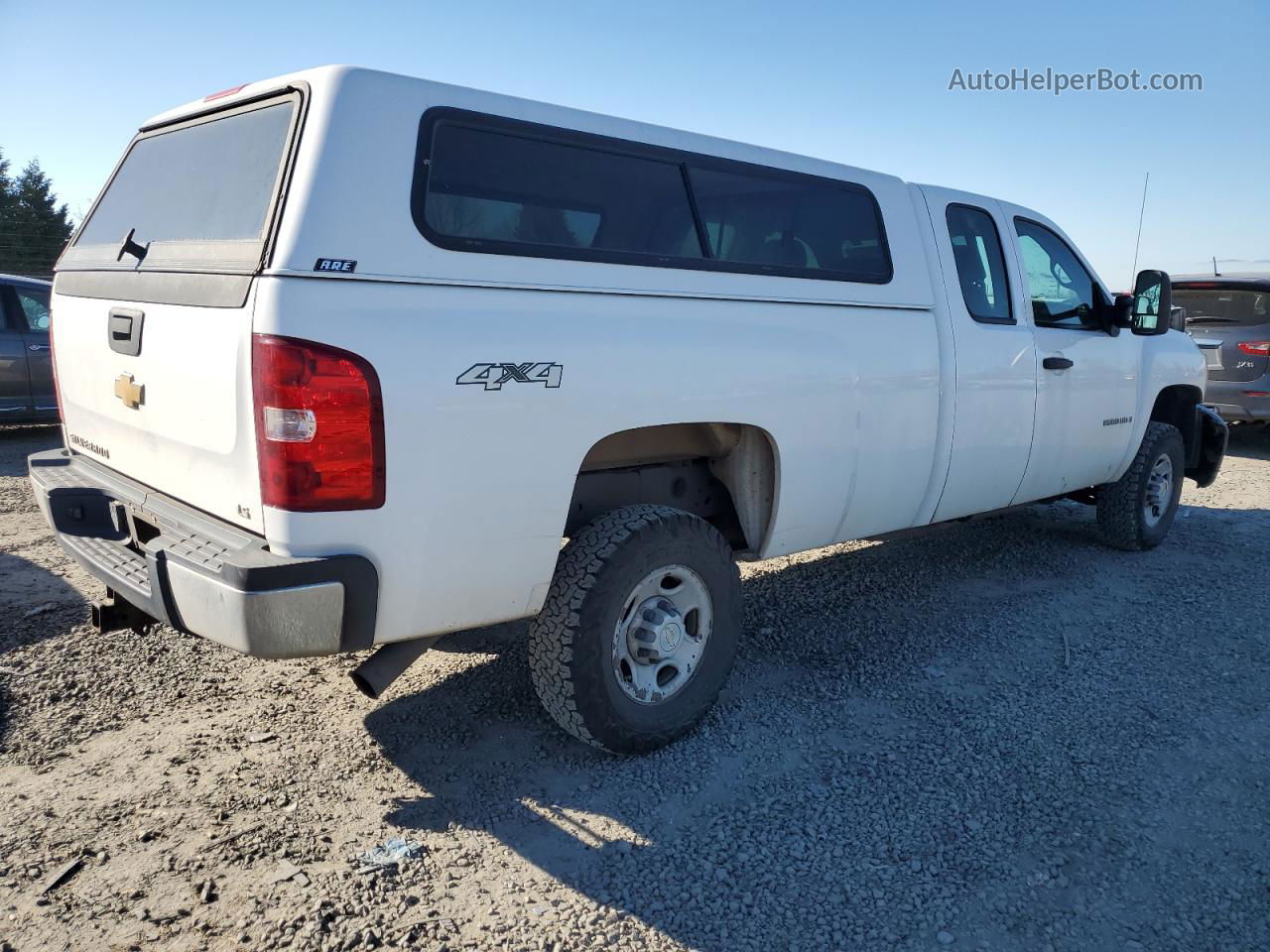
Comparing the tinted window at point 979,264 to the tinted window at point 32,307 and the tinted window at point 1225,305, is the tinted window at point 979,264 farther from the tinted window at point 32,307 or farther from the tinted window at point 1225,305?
the tinted window at point 32,307

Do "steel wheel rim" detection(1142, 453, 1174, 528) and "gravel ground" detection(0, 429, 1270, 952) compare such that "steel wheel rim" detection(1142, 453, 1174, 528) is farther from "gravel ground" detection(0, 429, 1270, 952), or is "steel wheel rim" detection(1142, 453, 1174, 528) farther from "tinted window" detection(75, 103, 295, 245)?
"tinted window" detection(75, 103, 295, 245)

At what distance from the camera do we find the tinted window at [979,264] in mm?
4652

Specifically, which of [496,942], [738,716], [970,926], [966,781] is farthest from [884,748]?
[496,942]

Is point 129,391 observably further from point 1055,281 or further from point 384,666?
point 1055,281

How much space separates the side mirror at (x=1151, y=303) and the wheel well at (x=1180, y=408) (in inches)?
42.1

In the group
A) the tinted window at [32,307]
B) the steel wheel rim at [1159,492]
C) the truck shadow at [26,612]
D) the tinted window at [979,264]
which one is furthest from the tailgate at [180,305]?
the tinted window at [32,307]

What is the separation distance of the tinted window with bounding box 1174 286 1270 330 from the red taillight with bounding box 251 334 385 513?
1021cm

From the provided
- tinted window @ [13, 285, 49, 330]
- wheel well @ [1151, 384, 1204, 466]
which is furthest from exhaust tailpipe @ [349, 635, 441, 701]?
tinted window @ [13, 285, 49, 330]

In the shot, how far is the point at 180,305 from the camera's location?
9.17ft

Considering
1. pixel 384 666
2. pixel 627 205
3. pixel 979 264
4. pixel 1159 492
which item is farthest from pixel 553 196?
pixel 1159 492

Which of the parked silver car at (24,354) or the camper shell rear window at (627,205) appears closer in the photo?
the camper shell rear window at (627,205)

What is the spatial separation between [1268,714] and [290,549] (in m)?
3.86

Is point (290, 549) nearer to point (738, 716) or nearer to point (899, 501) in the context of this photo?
point (738, 716)

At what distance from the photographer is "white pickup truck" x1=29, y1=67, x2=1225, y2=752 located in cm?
254
